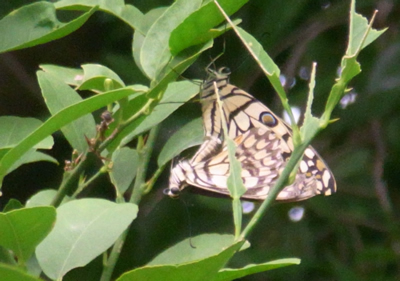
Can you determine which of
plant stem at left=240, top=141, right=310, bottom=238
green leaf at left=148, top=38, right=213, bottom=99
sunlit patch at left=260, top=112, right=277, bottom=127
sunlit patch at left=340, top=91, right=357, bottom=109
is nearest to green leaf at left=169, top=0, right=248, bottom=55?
green leaf at left=148, top=38, right=213, bottom=99

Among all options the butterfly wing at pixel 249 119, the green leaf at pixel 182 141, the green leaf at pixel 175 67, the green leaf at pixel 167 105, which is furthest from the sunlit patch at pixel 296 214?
the green leaf at pixel 175 67

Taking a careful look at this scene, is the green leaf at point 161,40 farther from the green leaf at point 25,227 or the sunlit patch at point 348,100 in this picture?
the sunlit patch at point 348,100

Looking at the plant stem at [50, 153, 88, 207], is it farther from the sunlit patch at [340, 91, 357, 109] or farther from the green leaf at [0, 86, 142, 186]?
the sunlit patch at [340, 91, 357, 109]

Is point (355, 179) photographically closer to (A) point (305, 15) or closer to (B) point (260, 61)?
(A) point (305, 15)

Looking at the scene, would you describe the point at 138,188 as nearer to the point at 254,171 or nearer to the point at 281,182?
the point at 254,171

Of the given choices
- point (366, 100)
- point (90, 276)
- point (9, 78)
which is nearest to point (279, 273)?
point (366, 100)

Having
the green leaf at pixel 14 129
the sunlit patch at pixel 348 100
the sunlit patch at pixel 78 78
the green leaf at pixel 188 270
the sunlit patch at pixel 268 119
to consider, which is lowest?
the sunlit patch at pixel 348 100
